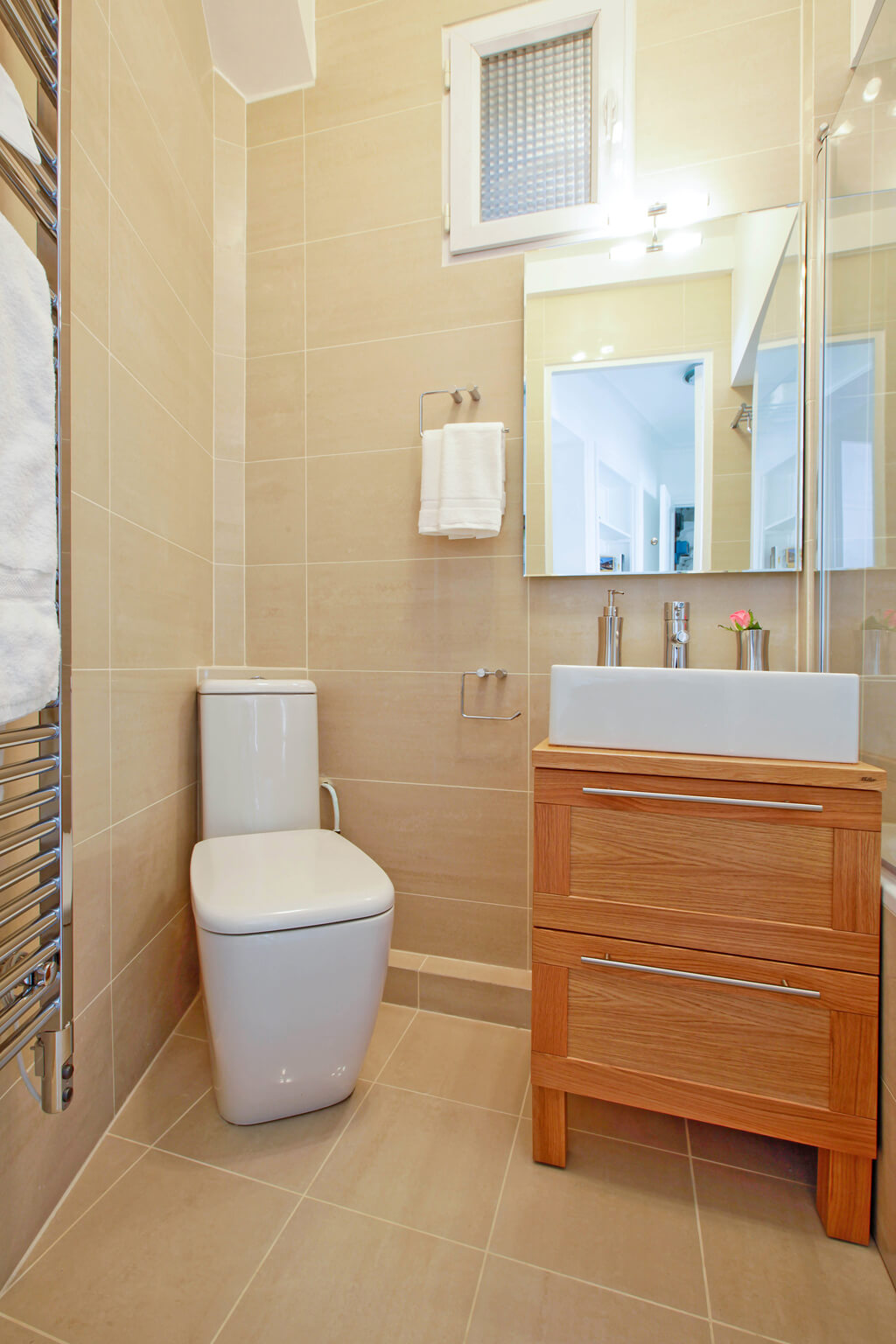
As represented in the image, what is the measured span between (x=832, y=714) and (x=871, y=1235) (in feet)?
2.66

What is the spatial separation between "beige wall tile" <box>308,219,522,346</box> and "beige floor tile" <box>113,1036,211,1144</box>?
177 cm

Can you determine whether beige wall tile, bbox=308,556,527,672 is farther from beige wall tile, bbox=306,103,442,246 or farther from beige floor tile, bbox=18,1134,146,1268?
beige floor tile, bbox=18,1134,146,1268

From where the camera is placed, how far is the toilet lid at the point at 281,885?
1.06m

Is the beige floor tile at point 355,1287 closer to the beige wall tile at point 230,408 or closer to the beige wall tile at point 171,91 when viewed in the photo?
the beige wall tile at point 230,408

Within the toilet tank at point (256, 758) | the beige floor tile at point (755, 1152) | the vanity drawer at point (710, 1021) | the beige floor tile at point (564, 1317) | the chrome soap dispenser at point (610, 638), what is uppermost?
the chrome soap dispenser at point (610, 638)

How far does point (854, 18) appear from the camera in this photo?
4.33 ft

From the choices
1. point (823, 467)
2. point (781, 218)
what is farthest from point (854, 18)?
point (823, 467)

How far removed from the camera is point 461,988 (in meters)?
→ 1.60

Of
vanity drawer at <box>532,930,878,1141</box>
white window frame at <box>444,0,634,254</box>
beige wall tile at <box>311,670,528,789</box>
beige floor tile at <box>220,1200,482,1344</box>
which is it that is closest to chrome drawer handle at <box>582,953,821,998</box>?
vanity drawer at <box>532,930,878,1141</box>

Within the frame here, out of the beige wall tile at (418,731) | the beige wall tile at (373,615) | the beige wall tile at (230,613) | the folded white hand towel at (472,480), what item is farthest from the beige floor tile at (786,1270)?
the beige wall tile at (230,613)

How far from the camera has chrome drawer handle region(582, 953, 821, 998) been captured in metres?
0.99

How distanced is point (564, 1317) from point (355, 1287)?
0.95 feet

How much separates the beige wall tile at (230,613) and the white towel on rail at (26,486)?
0.96 metres

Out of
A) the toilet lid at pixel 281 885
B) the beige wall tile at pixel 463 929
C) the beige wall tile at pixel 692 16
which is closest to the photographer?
the toilet lid at pixel 281 885
